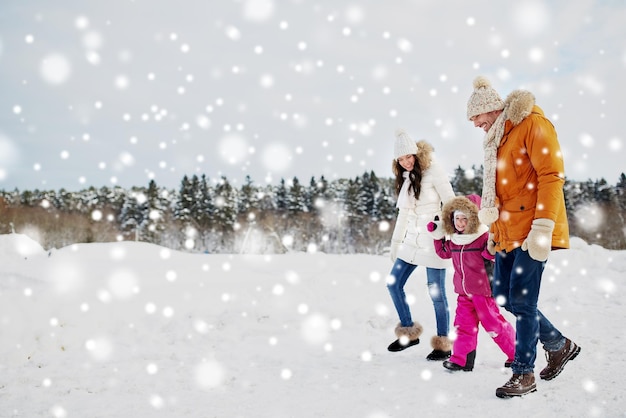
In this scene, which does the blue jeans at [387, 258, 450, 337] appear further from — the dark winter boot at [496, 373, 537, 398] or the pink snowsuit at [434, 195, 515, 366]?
the dark winter boot at [496, 373, 537, 398]

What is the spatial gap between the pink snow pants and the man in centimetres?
36

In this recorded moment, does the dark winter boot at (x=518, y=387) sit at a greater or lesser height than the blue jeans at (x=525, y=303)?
lesser

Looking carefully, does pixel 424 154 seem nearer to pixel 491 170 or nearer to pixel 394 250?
pixel 394 250

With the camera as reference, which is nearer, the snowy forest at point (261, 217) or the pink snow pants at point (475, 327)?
the pink snow pants at point (475, 327)

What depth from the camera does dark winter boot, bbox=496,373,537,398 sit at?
285cm

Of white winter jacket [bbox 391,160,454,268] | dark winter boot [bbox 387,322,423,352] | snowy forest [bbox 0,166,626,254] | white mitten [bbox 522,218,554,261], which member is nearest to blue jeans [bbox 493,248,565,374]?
white mitten [bbox 522,218,554,261]

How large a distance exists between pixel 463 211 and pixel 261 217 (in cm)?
6361

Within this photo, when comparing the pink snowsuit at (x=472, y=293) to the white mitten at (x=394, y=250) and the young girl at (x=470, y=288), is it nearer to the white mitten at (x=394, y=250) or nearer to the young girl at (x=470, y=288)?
the young girl at (x=470, y=288)

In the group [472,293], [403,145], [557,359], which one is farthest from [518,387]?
[403,145]

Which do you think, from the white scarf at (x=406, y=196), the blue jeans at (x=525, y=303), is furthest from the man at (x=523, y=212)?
the white scarf at (x=406, y=196)

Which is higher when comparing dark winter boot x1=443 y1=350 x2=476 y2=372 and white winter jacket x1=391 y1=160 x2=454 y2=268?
white winter jacket x1=391 y1=160 x2=454 y2=268

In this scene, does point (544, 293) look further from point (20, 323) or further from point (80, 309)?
point (20, 323)

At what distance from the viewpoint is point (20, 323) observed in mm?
4523

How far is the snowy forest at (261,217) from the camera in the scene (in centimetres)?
5803
